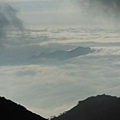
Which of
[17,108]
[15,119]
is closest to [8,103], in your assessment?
[17,108]

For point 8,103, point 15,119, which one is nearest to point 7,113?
point 15,119

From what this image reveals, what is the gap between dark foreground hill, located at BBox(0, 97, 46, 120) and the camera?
548 feet

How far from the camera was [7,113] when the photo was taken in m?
169

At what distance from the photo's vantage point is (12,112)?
571 ft

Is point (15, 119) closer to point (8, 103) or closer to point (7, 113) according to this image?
point (7, 113)

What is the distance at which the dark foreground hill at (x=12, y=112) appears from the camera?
16693 cm

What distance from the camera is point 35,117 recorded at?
182 m

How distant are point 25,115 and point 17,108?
6.95 m

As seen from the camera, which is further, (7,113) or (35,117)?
(35,117)

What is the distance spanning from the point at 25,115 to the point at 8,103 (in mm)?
12403

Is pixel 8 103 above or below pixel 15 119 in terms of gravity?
above

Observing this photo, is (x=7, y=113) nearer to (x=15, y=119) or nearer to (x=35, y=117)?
(x=15, y=119)

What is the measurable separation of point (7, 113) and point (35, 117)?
18.7 meters

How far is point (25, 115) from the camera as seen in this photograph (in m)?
180
